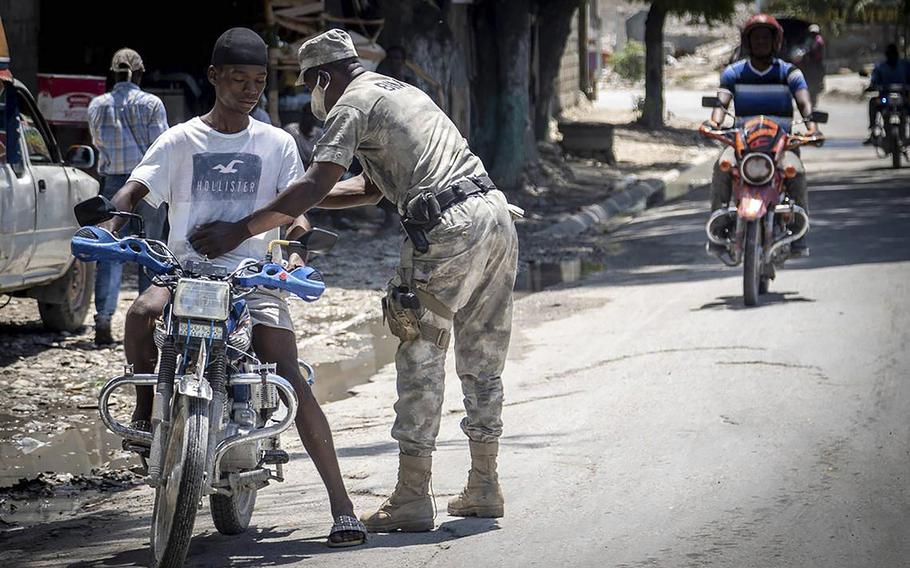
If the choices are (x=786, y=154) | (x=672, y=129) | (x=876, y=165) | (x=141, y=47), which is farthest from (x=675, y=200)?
(x=672, y=129)

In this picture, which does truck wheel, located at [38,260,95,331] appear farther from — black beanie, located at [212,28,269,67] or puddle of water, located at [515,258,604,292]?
black beanie, located at [212,28,269,67]

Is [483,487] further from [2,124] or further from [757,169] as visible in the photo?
[757,169]

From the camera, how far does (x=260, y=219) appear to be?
475 centimetres

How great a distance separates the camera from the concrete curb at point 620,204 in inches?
651

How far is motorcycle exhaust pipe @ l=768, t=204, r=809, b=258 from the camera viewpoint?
10.2 m

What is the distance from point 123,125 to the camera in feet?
30.8

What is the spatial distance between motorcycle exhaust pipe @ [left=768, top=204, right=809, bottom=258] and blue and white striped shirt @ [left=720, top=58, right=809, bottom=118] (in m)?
0.91

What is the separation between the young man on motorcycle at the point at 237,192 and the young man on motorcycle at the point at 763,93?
19.8 ft

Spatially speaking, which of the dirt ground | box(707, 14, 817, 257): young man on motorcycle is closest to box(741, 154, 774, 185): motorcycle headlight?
box(707, 14, 817, 257): young man on motorcycle

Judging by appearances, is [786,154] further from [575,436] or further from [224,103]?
[224,103]

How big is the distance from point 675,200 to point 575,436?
43.9ft

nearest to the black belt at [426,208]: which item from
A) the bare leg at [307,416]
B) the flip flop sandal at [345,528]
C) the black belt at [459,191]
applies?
the black belt at [459,191]

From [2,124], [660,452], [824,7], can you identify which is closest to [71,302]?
[2,124]

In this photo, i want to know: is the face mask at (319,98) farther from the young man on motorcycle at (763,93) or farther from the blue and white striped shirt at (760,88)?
the blue and white striped shirt at (760,88)
